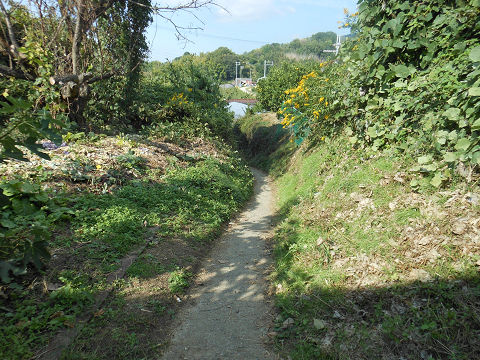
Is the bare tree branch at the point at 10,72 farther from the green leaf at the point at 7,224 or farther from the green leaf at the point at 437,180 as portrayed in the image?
the green leaf at the point at 437,180

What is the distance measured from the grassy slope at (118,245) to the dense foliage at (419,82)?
4.00m

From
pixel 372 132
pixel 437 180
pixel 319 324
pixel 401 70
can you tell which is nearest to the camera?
pixel 319 324

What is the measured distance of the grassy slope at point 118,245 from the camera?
10.4 feet

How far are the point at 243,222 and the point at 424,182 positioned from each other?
441cm

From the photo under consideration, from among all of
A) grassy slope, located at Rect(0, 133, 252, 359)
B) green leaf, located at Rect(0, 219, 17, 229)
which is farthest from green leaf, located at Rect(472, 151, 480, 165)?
green leaf, located at Rect(0, 219, 17, 229)

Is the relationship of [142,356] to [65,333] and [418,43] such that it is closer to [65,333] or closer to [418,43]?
[65,333]

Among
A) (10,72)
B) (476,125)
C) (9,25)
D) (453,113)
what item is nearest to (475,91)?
(476,125)

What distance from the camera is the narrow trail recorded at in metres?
3.41

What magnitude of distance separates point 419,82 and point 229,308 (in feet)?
14.8

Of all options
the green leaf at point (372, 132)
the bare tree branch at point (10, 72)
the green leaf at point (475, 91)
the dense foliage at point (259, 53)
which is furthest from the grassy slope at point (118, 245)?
the dense foliage at point (259, 53)

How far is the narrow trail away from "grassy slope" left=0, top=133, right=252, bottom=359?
29cm

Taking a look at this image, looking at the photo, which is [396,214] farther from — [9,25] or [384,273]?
[9,25]

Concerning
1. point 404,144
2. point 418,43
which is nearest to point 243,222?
point 404,144

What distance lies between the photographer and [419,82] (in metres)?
4.63
